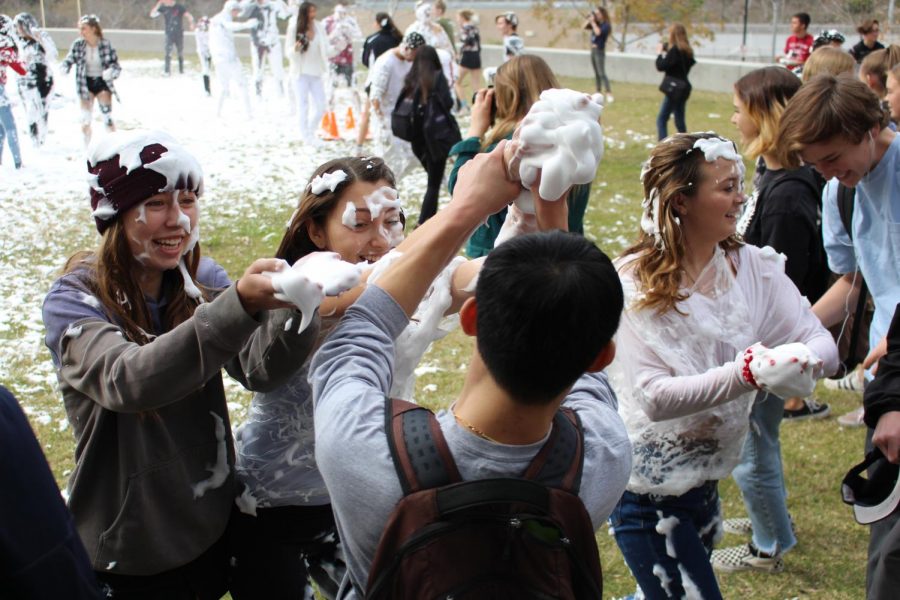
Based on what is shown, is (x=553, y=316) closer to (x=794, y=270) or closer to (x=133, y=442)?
(x=133, y=442)

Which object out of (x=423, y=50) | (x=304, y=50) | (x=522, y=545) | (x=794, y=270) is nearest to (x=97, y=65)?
(x=304, y=50)

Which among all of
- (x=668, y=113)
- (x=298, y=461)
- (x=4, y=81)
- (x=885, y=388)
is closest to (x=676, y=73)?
(x=668, y=113)

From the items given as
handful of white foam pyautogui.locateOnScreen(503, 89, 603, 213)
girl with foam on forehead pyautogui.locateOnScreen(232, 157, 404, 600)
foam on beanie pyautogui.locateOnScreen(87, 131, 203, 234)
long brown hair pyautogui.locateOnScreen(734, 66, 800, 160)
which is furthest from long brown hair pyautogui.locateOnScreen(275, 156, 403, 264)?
long brown hair pyautogui.locateOnScreen(734, 66, 800, 160)

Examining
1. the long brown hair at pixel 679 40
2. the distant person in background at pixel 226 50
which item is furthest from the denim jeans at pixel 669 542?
the distant person in background at pixel 226 50

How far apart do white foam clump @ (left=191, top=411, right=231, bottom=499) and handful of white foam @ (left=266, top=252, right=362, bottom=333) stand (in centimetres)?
73

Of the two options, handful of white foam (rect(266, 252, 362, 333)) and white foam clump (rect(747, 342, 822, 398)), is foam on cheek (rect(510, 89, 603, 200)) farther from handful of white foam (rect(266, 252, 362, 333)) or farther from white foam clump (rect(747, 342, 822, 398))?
white foam clump (rect(747, 342, 822, 398))

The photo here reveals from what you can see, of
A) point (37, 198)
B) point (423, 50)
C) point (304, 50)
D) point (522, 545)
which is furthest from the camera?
point (304, 50)

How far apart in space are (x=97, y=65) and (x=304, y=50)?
2903 millimetres

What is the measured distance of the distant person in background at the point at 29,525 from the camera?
1344 mm

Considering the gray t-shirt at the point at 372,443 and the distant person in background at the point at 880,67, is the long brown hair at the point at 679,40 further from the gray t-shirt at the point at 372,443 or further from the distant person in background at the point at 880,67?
the gray t-shirt at the point at 372,443

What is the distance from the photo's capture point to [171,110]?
15852 mm

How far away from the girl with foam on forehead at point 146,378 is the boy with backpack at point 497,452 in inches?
19.0

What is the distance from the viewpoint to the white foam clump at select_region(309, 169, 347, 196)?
2662mm

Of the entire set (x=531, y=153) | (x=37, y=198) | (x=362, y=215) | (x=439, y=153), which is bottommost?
(x=37, y=198)
